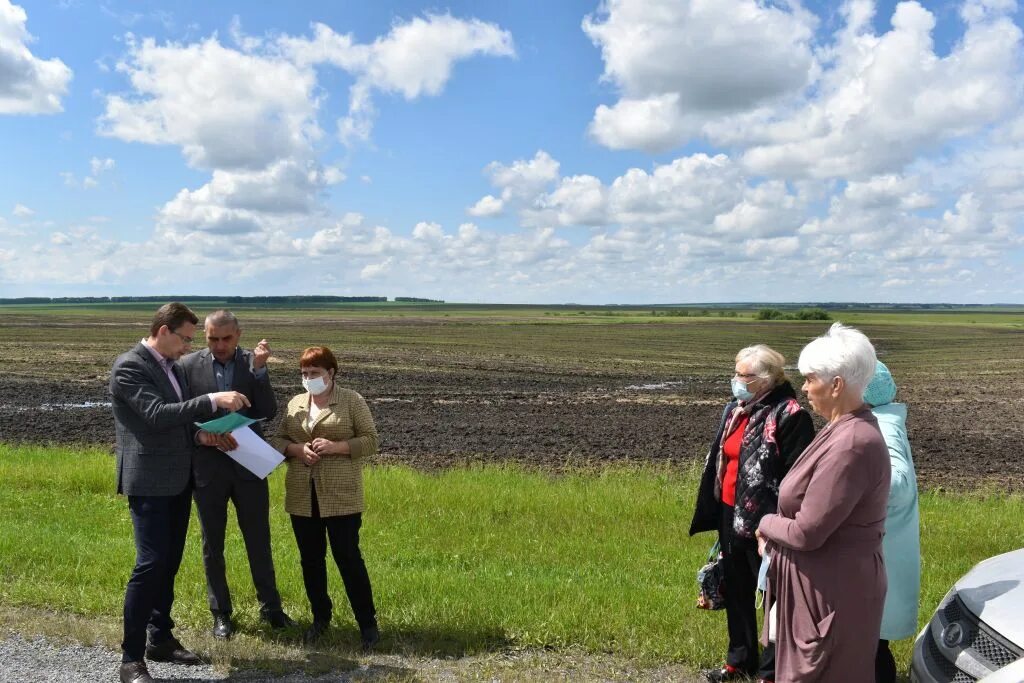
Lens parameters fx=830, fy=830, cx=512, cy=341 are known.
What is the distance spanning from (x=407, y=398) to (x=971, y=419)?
1579 centimetres

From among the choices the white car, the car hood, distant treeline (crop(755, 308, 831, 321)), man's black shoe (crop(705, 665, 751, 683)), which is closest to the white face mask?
man's black shoe (crop(705, 665, 751, 683))

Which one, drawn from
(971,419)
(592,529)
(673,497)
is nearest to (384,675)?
(592,529)

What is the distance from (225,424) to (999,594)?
4.10m

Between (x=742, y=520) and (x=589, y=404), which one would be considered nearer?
(x=742, y=520)

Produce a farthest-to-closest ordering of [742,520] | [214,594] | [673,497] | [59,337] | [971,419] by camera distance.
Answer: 1. [59,337]
2. [971,419]
3. [673,497]
4. [214,594]
5. [742,520]

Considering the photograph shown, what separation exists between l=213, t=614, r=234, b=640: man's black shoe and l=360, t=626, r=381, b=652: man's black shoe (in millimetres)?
906

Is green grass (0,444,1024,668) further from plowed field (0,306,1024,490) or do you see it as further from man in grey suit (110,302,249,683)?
plowed field (0,306,1024,490)

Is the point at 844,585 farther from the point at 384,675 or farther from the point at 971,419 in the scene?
the point at 971,419

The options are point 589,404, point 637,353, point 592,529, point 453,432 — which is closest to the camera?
point 592,529

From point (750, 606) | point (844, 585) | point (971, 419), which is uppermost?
point (844, 585)

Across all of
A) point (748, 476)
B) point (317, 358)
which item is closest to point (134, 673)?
point (317, 358)

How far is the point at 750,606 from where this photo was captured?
4.72m

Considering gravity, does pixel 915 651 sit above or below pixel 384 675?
above

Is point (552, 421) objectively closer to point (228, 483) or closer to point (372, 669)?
point (228, 483)
